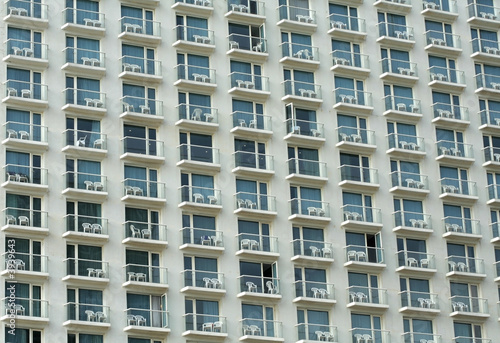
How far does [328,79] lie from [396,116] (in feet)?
15.4

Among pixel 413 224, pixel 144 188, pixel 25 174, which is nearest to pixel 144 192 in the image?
pixel 144 188

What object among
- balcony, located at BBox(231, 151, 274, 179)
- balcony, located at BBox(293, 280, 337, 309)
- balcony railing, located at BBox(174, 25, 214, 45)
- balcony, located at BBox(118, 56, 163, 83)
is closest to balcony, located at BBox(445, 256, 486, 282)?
balcony, located at BBox(293, 280, 337, 309)

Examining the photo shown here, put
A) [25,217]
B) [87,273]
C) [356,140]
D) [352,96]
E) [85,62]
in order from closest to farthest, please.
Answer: [25,217], [87,273], [85,62], [356,140], [352,96]

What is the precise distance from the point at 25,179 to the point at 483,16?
32.8 m

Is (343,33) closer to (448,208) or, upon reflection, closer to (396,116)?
(396,116)

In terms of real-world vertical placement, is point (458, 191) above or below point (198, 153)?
below

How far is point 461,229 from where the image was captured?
9125 centimetres

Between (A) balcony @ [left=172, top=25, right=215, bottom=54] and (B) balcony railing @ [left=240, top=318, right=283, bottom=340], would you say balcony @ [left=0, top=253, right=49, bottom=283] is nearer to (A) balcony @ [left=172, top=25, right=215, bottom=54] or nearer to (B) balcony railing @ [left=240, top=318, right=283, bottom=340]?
(B) balcony railing @ [left=240, top=318, right=283, bottom=340]

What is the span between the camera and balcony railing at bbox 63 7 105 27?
8769 cm

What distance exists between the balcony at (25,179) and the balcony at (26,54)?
614 centimetres

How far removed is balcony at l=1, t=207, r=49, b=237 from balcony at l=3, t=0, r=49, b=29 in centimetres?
1129

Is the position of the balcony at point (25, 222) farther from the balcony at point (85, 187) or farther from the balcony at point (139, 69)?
the balcony at point (139, 69)

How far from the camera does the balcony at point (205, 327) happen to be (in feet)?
270

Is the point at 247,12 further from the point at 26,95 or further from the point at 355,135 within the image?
the point at 26,95
